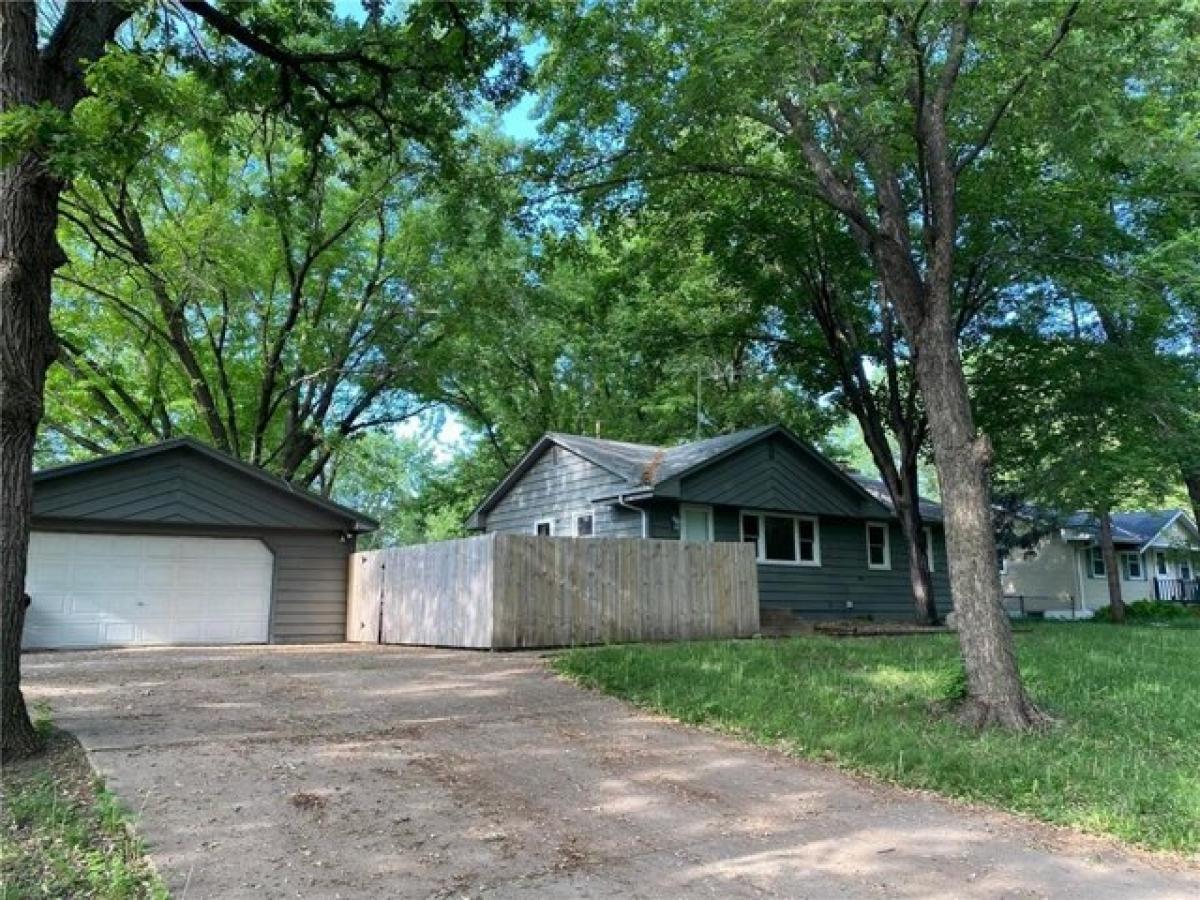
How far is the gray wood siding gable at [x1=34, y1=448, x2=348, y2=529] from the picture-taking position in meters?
14.5

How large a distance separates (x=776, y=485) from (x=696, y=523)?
217cm

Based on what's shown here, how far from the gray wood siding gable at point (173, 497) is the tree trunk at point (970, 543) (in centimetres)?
1241

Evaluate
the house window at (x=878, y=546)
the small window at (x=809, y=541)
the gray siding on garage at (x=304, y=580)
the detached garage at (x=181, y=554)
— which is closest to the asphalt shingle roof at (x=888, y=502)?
the house window at (x=878, y=546)

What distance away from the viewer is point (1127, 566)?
1347 inches

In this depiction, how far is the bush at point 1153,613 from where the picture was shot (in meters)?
24.4

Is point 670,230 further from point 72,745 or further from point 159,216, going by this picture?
point 159,216

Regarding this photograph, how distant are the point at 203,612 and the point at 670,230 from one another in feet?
35.0

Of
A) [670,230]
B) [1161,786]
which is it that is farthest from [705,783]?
[670,230]

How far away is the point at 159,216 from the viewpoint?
21531 mm

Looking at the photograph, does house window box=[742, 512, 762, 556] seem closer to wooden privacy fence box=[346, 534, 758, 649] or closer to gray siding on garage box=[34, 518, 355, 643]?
wooden privacy fence box=[346, 534, 758, 649]

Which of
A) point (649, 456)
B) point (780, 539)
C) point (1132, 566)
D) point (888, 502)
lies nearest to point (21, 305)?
point (649, 456)

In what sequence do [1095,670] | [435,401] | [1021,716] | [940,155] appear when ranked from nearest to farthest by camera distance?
[1021,716] < [940,155] < [1095,670] < [435,401]

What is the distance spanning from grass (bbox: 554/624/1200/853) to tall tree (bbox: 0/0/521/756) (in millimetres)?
5674

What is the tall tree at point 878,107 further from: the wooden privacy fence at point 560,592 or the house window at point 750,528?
the house window at point 750,528
